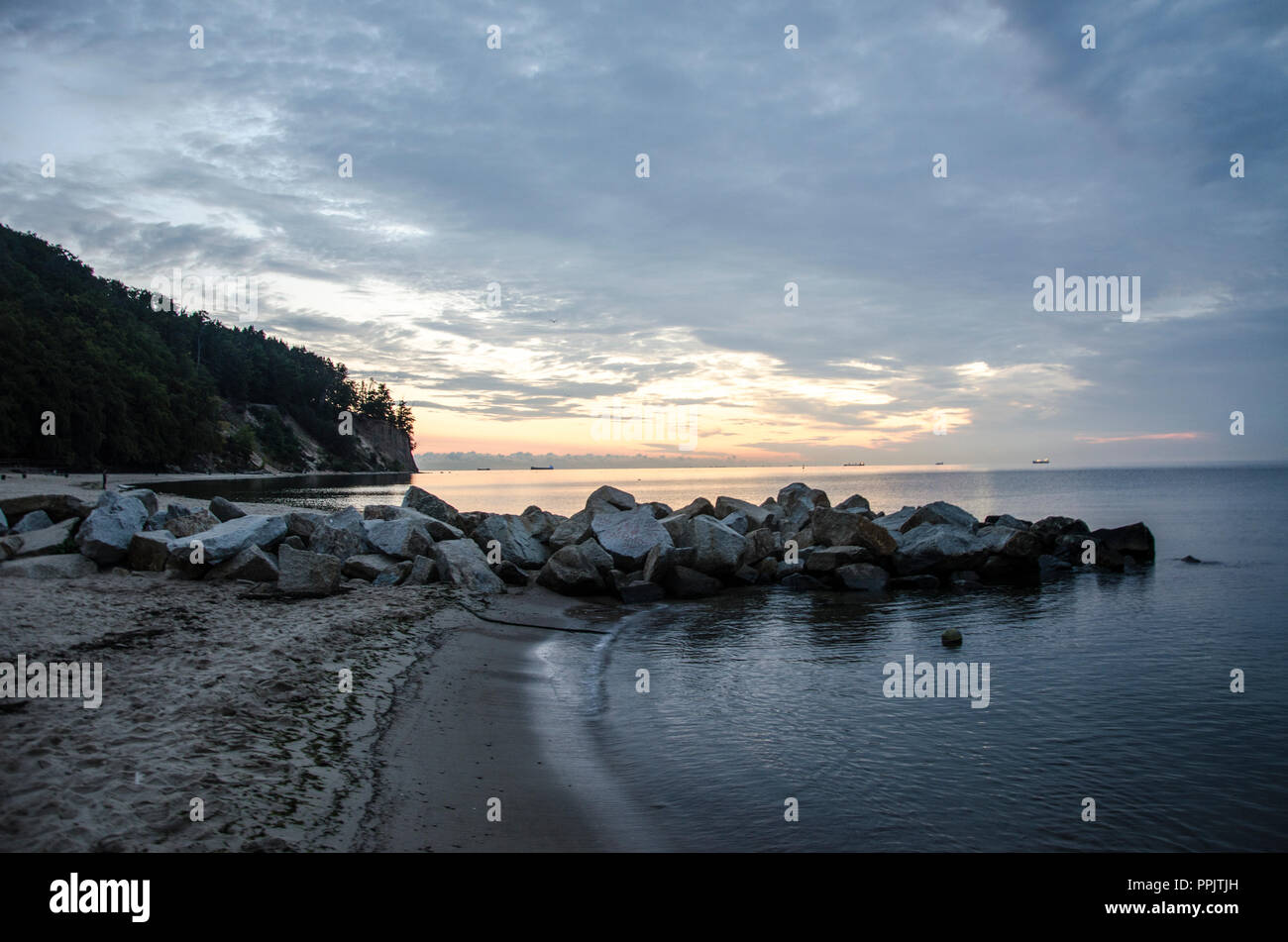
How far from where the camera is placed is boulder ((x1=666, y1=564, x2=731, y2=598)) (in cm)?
2192

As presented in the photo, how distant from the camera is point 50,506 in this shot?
773 inches

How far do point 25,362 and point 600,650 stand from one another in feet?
274

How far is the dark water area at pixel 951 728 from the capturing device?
7254 millimetres

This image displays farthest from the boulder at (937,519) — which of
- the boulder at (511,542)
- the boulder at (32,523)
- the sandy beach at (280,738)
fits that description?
the boulder at (32,523)

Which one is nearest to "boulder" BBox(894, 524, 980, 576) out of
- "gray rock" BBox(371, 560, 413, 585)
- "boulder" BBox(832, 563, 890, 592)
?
"boulder" BBox(832, 563, 890, 592)

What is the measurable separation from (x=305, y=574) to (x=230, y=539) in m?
2.68

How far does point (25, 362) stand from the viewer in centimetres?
7138

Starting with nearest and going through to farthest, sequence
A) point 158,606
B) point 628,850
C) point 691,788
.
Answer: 1. point 628,850
2. point 691,788
3. point 158,606

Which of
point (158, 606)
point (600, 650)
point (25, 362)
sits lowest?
point (600, 650)

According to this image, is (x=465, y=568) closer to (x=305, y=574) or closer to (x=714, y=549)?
(x=305, y=574)

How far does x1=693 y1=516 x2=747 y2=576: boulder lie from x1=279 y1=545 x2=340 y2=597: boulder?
1100 cm

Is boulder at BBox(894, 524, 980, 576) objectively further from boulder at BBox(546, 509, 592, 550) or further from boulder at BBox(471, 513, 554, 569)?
boulder at BBox(471, 513, 554, 569)
